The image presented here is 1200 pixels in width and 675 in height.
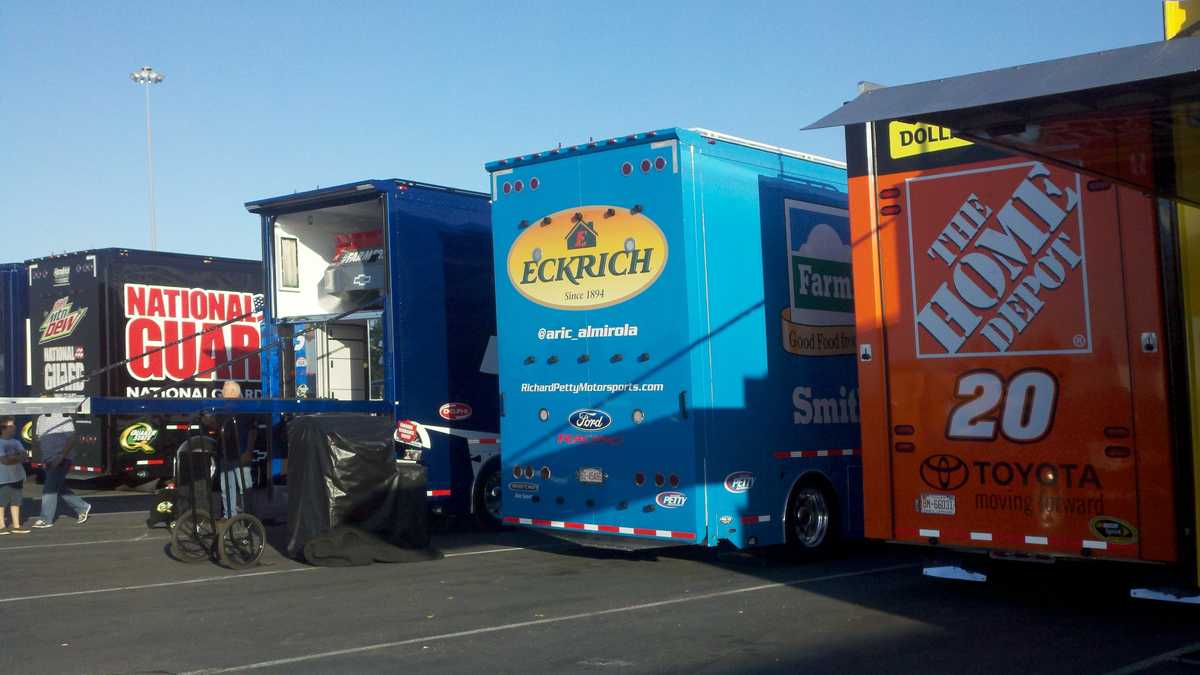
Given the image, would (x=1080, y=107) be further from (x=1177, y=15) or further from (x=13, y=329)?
(x=13, y=329)

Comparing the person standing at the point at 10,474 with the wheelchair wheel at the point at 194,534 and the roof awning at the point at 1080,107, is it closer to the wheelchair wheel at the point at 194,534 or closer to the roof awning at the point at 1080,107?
the wheelchair wheel at the point at 194,534

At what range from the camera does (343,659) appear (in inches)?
295

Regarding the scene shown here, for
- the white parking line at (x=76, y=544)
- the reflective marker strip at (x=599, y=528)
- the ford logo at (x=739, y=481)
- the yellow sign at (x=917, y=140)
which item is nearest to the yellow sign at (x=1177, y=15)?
the yellow sign at (x=917, y=140)

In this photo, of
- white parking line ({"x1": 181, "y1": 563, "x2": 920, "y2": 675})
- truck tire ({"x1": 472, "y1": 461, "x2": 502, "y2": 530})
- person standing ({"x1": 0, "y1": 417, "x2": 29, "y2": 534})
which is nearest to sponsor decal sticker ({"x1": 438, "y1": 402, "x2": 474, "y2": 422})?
truck tire ({"x1": 472, "y1": 461, "x2": 502, "y2": 530})

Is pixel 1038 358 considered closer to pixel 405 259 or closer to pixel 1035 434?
pixel 1035 434

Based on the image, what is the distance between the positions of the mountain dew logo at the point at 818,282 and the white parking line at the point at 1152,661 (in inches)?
199

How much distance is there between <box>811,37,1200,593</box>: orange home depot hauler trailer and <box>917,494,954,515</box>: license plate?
12 mm

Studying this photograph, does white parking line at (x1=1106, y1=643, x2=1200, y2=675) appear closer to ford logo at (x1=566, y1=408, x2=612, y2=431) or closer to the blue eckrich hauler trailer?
the blue eckrich hauler trailer

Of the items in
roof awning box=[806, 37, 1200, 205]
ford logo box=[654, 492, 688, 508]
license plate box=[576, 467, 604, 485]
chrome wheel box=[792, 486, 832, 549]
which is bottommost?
chrome wheel box=[792, 486, 832, 549]

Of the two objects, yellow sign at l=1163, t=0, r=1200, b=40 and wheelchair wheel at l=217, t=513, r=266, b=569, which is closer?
yellow sign at l=1163, t=0, r=1200, b=40

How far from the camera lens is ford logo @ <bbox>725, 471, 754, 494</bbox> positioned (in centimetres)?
1106

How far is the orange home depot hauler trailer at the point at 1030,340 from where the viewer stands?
778cm

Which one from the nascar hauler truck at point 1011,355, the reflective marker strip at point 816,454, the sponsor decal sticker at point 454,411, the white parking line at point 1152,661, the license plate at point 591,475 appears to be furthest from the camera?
the sponsor decal sticker at point 454,411

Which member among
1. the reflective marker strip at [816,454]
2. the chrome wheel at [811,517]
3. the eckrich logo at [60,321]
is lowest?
the chrome wheel at [811,517]
